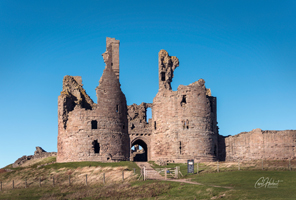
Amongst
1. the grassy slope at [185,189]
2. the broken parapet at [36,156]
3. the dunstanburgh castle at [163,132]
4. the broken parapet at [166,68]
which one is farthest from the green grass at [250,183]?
the broken parapet at [36,156]

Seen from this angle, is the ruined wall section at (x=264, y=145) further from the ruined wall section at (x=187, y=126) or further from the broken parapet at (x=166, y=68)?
the broken parapet at (x=166, y=68)

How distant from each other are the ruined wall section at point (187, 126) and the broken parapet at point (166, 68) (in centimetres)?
184

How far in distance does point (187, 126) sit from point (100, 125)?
10104 millimetres

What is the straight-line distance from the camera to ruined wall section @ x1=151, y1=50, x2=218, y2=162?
5291cm

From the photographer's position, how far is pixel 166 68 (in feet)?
191

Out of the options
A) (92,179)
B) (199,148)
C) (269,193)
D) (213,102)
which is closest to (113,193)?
(92,179)

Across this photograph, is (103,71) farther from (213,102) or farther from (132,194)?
(132,194)

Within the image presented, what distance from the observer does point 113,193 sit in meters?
33.9

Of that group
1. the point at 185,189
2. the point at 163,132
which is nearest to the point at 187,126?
the point at 163,132

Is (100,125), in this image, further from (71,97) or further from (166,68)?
(166,68)

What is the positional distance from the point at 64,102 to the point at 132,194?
79.4ft

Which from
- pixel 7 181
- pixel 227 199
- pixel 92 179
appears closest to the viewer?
pixel 227 199

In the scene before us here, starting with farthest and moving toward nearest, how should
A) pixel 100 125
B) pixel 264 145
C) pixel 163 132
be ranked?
pixel 163 132 → pixel 264 145 → pixel 100 125

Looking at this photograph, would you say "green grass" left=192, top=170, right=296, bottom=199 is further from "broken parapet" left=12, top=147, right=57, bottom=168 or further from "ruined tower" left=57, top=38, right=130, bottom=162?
"broken parapet" left=12, top=147, right=57, bottom=168
